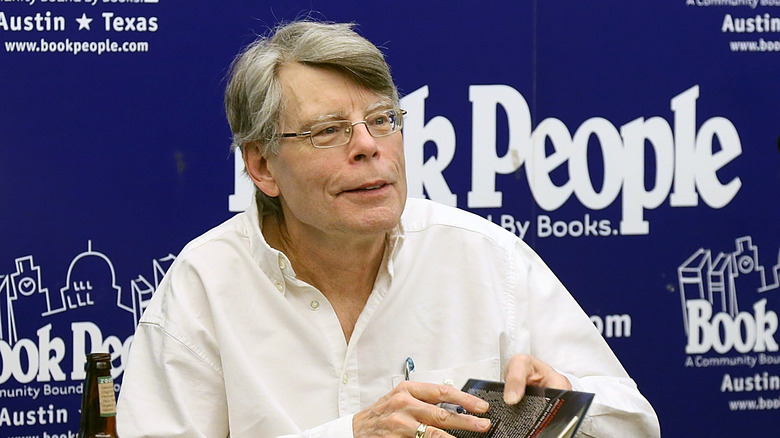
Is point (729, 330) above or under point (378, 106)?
under

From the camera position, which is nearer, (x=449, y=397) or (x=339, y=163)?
(x=449, y=397)

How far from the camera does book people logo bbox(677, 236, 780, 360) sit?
2885 mm

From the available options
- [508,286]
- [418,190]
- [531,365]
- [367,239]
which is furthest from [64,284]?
[531,365]

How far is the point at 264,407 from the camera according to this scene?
5.60 ft

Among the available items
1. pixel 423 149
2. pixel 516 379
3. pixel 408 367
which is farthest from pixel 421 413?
pixel 423 149

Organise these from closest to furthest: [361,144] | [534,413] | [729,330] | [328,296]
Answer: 1. [534,413]
2. [361,144]
3. [328,296]
4. [729,330]

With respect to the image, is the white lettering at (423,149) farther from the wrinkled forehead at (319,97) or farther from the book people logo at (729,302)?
the wrinkled forehead at (319,97)

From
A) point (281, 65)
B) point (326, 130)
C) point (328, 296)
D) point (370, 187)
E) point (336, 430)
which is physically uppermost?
point (281, 65)

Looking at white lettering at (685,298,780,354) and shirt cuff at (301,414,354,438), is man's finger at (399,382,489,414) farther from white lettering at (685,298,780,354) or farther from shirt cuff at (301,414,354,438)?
white lettering at (685,298,780,354)

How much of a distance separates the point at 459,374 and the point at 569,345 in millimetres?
204

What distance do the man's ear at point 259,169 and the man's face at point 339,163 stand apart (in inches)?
3.3

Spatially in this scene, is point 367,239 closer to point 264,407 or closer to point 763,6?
point 264,407

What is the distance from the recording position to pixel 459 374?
1774mm

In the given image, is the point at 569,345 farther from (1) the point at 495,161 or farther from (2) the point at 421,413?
(1) the point at 495,161
